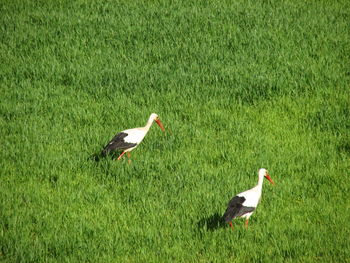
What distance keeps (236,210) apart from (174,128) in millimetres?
3510

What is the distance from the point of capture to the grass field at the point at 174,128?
7031 mm

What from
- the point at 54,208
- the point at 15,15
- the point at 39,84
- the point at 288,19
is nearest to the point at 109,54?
the point at 39,84

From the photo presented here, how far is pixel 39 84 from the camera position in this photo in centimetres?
1229

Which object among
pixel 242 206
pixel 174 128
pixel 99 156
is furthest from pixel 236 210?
pixel 174 128

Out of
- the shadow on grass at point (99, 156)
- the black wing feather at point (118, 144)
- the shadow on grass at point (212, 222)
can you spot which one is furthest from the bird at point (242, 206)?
the shadow on grass at point (99, 156)

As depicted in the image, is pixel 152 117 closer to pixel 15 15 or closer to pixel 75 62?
pixel 75 62

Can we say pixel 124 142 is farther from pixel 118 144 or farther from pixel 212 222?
pixel 212 222

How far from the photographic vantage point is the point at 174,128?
10070 mm

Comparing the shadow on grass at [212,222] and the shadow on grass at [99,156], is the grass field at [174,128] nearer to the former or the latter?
the shadow on grass at [212,222]

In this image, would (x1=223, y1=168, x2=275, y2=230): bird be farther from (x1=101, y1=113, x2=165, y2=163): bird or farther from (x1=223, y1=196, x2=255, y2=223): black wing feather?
(x1=101, y1=113, x2=165, y2=163): bird

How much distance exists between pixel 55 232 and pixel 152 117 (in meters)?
3.02

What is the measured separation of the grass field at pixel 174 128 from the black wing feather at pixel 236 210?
33 centimetres

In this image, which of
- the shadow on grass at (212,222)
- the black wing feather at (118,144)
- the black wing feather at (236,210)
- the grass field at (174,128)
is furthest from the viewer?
the black wing feather at (118,144)

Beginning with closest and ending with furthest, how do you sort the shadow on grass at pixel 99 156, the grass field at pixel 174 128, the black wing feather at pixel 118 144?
the grass field at pixel 174 128 < the black wing feather at pixel 118 144 < the shadow on grass at pixel 99 156
